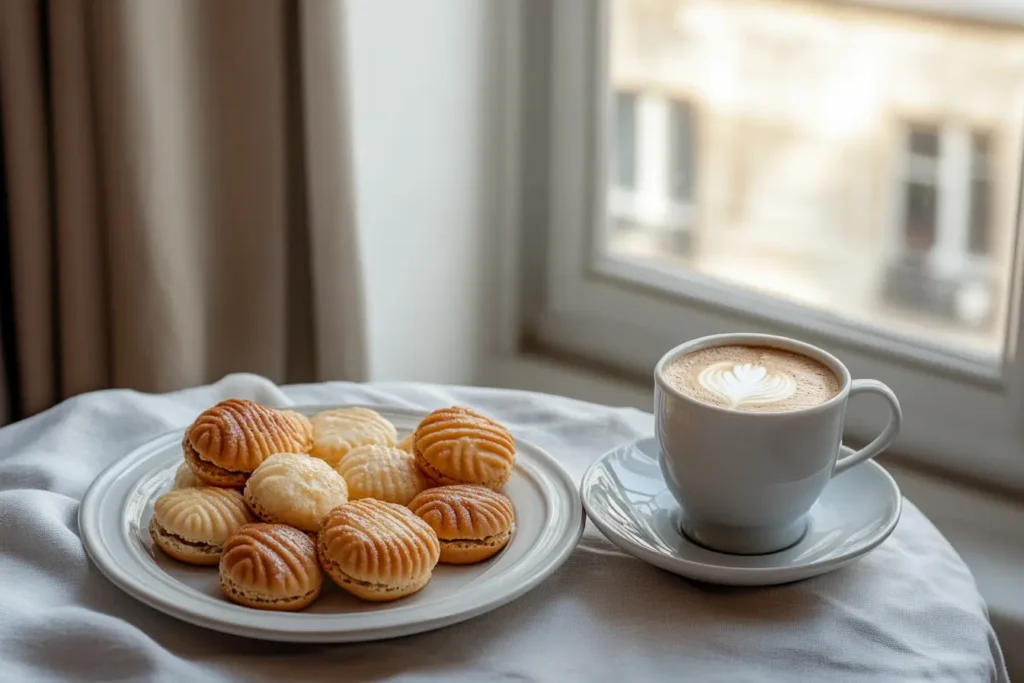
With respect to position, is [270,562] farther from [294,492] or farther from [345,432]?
[345,432]

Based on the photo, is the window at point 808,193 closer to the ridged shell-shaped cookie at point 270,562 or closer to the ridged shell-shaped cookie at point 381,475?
the ridged shell-shaped cookie at point 381,475

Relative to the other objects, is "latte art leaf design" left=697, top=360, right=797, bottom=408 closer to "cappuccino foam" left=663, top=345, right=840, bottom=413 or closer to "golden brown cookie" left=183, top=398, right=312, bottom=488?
"cappuccino foam" left=663, top=345, right=840, bottom=413

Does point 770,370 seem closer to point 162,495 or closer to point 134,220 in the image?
point 162,495

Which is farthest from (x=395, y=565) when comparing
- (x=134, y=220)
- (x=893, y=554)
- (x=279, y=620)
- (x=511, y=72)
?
(x=511, y=72)

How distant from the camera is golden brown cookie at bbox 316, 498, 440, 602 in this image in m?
0.72

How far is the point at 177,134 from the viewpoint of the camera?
1264mm

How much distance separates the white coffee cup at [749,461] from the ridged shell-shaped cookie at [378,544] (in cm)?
16

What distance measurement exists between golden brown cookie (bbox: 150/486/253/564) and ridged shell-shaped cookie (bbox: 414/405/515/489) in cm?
12

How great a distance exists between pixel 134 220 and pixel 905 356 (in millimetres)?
792

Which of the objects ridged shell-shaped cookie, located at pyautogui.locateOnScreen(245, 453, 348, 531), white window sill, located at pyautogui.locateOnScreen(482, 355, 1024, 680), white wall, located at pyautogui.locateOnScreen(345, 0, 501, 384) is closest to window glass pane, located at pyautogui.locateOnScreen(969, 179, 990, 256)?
white window sill, located at pyautogui.locateOnScreen(482, 355, 1024, 680)

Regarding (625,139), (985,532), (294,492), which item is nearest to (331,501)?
(294,492)

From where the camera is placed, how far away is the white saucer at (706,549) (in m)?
0.78

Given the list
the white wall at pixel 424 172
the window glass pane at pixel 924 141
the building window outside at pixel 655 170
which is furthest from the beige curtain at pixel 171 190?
the window glass pane at pixel 924 141

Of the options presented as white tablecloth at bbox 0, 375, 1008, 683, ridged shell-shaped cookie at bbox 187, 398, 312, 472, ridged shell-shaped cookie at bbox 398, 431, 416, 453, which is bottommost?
white tablecloth at bbox 0, 375, 1008, 683
